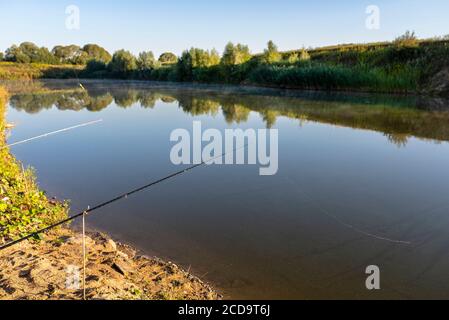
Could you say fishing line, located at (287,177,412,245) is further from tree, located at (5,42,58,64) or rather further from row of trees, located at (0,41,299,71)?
tree, located at (5,42,58,64)

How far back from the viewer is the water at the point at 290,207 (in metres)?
4.64

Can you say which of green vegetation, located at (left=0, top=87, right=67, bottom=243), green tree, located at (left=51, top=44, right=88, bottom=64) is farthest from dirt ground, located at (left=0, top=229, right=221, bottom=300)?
green tree, located at (left=51, top=44, right=88, bottom=64)

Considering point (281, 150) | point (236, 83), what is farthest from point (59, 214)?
point (236, 83)

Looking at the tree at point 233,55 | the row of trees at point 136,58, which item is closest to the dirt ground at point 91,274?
the row of trees at point 136,58

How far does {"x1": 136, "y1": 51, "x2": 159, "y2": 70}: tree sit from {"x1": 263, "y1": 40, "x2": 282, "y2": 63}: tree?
2899 centimetres

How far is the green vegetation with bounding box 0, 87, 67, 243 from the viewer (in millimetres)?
5125

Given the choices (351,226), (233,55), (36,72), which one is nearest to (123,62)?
(36,72)

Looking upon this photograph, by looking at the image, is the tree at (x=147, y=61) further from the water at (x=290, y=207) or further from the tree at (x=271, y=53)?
the water at (x=290, y=207)

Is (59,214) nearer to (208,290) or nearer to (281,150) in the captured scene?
(208,290)

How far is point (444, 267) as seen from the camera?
15.5 ft

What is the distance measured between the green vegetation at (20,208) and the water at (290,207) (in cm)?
66

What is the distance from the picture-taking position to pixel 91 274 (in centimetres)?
429

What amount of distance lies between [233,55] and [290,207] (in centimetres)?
5078
